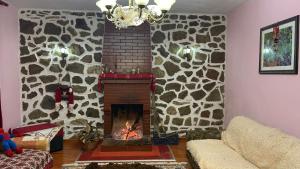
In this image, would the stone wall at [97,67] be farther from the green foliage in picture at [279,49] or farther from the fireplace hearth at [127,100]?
the green foliage in picture at [279,49]

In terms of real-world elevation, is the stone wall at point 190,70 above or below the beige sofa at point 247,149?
above

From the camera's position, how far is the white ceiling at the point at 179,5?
4.42m

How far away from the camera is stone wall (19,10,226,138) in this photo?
5125 mm

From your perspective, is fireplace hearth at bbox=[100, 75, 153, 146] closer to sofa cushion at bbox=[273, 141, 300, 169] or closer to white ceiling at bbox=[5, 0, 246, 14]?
white ceiling at bbox=[5, 0, 246, 14]

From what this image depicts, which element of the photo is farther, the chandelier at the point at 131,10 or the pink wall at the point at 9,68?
the pink wall at the point at 9,68

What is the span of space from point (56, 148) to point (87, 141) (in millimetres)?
548

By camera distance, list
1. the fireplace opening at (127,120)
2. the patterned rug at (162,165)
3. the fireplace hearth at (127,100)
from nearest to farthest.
Answer: the patterned rug at (162,165) → the fireplace hearth at (127,100) → the fireplace opening at (127,120)

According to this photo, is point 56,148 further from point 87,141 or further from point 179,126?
point 179,126

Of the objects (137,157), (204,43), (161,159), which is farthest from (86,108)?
(204,43)

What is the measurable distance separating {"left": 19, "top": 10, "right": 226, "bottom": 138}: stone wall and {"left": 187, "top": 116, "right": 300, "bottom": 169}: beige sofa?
164cm

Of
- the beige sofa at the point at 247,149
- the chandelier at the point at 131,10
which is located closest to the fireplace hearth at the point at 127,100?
the beige sofa at the point at 247,149

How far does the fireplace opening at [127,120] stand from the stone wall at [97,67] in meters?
0.36

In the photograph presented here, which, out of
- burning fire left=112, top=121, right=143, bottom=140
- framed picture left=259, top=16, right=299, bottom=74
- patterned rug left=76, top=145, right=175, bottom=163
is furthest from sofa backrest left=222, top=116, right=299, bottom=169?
burning fire left=112, top=121, right=143, bottom=140

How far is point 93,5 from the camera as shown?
185 inches
